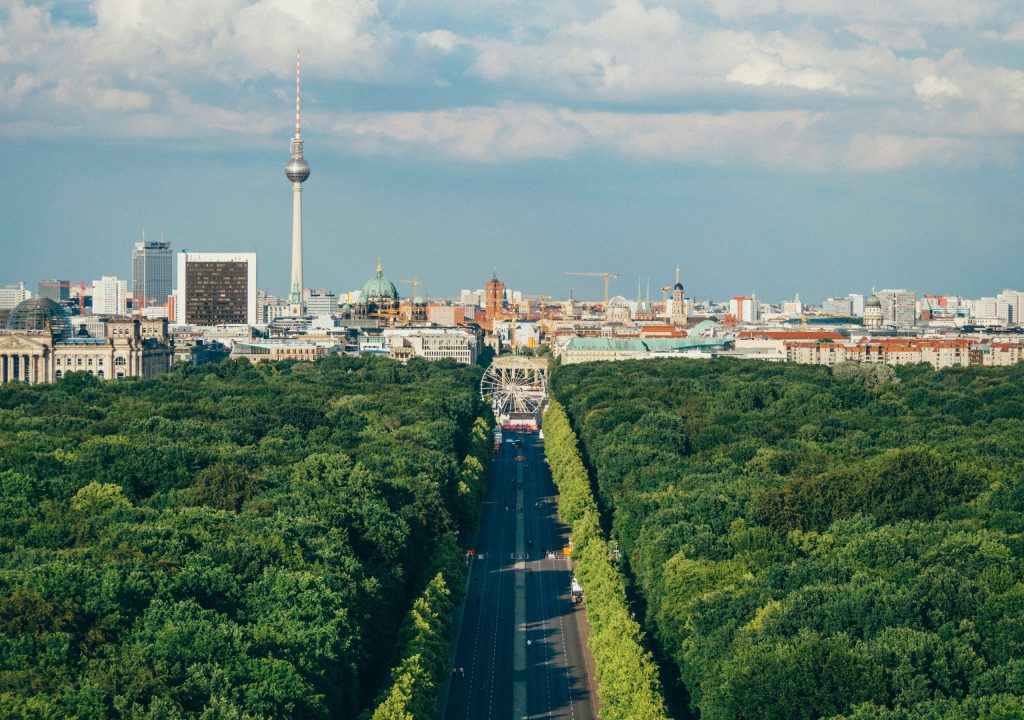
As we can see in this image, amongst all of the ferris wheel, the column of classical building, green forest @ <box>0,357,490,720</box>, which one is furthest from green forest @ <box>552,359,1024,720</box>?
the column of classical building

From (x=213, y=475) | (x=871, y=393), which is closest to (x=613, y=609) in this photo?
(x=213, y=475)

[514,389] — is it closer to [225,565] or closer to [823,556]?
[823,556]

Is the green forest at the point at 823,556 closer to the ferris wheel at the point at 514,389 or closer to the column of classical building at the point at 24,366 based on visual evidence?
the ferris wheel at the point at 514,389

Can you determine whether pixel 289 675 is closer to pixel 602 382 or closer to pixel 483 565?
pixel 483 565

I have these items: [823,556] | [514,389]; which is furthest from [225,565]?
[514,389]

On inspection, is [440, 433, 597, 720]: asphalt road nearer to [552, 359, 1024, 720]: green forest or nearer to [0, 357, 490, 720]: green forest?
[0, 357, 490, 720]: green forest

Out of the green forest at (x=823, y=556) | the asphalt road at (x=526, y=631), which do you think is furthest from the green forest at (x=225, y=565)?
the green forest at (x=823, y=556)
